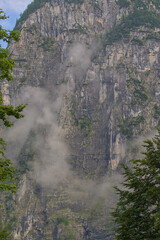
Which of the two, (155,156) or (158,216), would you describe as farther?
(155,156)

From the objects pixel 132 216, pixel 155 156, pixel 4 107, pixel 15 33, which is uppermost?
pixel 15 33

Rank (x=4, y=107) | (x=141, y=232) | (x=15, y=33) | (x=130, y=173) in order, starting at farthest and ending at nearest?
(x=130, y=173)
(x=141, y=232)
(x=15, y=33)
(x=4, y=107)

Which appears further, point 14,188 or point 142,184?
point 142,184

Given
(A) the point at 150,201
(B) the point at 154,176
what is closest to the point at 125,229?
(A) the point at 150,201

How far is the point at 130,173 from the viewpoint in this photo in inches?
1061

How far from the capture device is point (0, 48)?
66.4 feet

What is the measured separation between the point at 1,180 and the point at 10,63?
6.63m

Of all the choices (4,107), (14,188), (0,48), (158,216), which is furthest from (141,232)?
(0,48)

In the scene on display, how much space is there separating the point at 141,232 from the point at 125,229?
1214mm

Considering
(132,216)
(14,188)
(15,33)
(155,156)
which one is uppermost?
(15,33)

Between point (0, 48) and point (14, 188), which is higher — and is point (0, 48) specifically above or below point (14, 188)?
above

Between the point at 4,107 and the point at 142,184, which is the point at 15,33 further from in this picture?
the point at 142,184

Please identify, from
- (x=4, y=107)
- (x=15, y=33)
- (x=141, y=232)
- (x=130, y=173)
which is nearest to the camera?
(x=4, y=107)

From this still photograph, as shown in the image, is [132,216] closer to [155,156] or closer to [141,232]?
[141,232]
